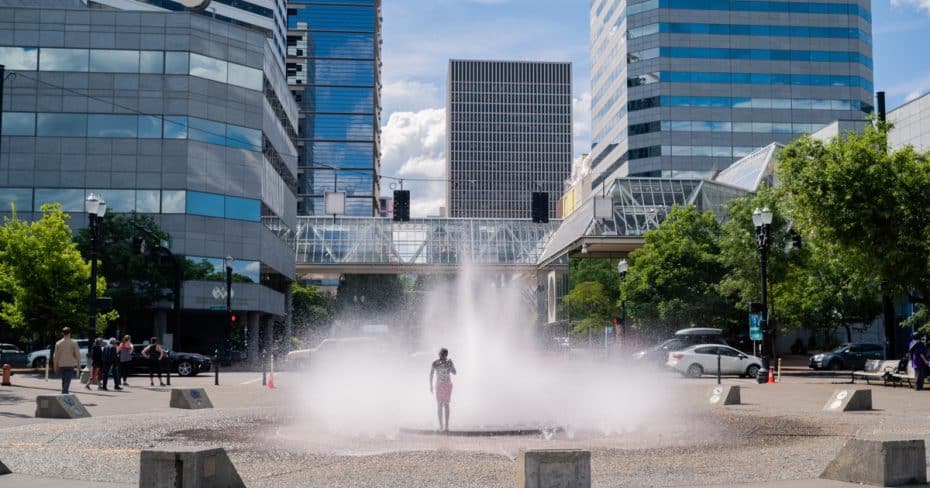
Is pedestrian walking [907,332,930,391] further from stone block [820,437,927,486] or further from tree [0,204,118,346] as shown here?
tree [0,204,118,346]

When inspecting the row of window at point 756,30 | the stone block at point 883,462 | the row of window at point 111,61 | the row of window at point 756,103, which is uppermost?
the row of window at point 756,30

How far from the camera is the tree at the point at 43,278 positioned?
133 ft

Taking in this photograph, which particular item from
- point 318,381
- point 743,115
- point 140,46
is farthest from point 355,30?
point 318,381

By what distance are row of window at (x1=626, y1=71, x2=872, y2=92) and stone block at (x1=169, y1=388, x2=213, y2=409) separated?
9514cm

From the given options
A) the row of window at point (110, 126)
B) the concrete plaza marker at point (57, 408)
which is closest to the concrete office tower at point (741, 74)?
the row of window at point (110, 126)

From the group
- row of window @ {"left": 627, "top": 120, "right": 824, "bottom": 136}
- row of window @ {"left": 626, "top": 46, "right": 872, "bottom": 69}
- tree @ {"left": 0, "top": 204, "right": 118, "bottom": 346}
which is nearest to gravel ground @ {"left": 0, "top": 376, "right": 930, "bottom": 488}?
tree @ {"left": 0, "top": 204, "right": 118, "bottom": 346}

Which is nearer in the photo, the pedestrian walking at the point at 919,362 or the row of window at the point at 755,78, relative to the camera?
the pedestrian walking at the point at 919,362

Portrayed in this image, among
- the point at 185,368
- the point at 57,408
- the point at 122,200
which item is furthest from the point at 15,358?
the point at 57,408

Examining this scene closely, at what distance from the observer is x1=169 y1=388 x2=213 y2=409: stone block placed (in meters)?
21.9

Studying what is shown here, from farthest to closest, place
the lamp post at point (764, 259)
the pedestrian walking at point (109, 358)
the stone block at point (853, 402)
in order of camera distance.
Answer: the lamp post at point (764, 259)
the pedestrian walking at point (109, 358)
the stone block at point (853, 402)

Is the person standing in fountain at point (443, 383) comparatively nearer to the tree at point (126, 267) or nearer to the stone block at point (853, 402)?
the stone block at point (853, 402)

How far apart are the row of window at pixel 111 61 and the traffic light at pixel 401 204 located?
23346 mm

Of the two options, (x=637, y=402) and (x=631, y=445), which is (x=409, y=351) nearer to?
(x=637, y=402)

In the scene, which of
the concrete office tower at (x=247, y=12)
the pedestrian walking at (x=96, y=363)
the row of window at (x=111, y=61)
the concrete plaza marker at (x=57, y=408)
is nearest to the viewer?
the concrete plaza marker at (x=57, y=408)
